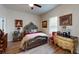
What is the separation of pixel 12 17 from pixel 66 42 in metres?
1.10

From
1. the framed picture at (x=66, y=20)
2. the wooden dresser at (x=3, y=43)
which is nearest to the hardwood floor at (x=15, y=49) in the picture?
the wooden dresser at (x=3, y=43)

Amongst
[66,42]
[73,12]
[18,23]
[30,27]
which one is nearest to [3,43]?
[18,23]

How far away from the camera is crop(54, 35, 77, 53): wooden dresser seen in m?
2.02

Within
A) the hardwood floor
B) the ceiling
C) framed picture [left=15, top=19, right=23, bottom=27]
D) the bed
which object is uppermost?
the ceiling

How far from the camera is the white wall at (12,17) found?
6.70ft

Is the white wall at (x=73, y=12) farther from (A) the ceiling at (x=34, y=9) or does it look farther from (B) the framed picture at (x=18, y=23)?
(B) the framed picture at (x=18, y=23)

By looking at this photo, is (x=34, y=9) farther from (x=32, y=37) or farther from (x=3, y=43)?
(x=3, y=43)

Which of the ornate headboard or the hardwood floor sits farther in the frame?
the ornate headboard

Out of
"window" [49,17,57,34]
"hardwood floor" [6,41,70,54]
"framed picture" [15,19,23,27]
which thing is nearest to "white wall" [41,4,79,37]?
"window" [49,17,57,34]

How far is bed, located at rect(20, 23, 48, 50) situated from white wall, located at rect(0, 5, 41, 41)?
98 millimetres

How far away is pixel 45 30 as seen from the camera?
2207 millimetres

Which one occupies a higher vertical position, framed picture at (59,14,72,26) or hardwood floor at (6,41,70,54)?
framed picture at (59,14,72,26)

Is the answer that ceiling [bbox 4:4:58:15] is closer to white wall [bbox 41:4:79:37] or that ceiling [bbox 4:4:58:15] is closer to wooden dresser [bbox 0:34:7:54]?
white wall [bbox 41:4:79:37]
